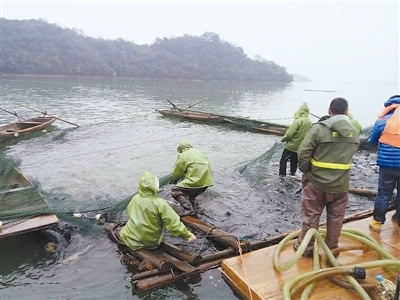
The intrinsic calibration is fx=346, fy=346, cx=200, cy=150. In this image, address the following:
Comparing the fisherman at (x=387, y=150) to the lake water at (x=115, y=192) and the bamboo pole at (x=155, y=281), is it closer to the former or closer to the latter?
the lake water at (x=115, y=192)

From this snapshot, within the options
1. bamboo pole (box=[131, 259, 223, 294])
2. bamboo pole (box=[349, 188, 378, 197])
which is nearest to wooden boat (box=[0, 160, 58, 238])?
bamboo pole (box=[131, 259, 223, 294])

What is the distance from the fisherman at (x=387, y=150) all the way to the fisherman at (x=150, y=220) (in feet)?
Answer: 9.63

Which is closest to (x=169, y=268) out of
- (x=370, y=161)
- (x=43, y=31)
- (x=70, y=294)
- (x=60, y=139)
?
(x=70, y=294)

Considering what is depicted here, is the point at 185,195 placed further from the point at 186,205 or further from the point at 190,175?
the point at 190,175

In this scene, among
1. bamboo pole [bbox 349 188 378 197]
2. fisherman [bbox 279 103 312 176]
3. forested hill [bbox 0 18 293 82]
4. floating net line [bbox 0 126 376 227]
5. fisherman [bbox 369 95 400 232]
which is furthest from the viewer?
forested hill [bbox 0 18 293 82]

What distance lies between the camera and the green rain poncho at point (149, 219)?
16.6ft

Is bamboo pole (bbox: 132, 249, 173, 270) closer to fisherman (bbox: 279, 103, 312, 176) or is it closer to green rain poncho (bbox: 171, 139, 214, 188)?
green rain poncho (bbox: 171, 139, 214, 188)

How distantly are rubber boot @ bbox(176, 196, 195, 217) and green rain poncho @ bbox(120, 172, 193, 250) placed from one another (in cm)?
169

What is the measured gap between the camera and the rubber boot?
7.04m

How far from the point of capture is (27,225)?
5.97 m

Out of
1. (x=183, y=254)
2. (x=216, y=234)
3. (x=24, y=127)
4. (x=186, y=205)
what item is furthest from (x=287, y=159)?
(x=24, y=127)

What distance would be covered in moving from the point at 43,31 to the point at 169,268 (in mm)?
97047

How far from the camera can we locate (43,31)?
87812 mm

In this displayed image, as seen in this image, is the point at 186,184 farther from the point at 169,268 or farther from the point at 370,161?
the point at 370,161
